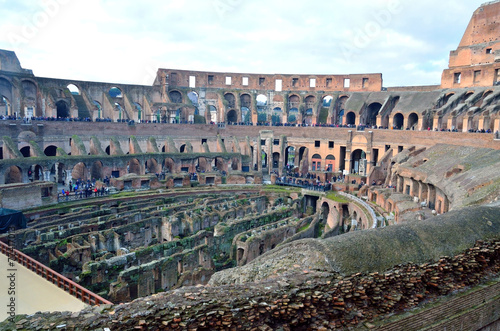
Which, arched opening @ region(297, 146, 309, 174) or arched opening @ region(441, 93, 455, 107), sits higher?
arched opening @ region(441, 93, 455, 107)

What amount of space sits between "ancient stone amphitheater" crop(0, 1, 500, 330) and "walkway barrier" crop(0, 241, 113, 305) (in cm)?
210

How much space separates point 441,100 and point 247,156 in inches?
825

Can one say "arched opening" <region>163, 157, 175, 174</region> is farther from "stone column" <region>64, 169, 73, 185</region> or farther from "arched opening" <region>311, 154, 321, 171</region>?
"arched opening" <region>311, 154, 321, 171</region>

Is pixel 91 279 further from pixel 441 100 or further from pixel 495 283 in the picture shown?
pixel 441 100

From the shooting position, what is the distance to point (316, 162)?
41.6m

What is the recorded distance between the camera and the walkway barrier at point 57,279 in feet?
35.4

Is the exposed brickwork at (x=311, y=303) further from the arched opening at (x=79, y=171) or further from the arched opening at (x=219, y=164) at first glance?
the arched opening at (x=219, y=164)

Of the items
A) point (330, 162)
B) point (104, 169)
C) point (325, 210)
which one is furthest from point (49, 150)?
point (330, 162)

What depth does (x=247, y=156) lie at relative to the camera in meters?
39.0

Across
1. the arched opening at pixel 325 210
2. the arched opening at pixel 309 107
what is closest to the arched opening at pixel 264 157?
the arched opening at pixel 309 107

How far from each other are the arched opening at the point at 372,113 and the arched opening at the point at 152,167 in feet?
81.8

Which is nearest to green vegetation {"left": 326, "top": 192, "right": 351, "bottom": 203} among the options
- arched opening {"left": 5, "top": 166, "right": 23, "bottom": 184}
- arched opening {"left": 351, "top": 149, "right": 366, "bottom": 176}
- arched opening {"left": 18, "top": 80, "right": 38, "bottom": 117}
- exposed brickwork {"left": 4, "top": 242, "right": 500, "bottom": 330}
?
arched opening {"left": 351, "top": 149, "right": 366, "bottom": 176}

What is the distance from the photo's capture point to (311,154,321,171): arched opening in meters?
41.5

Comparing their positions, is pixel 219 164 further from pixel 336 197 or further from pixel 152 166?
pixel 336 197
